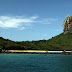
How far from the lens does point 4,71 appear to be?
2566 inches

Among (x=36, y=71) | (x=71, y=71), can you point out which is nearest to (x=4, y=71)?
(x=36, y=71)

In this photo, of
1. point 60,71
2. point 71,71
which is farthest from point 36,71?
point 71,71

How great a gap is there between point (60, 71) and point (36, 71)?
10.4 meters

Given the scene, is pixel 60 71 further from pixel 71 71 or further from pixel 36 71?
pixel 36 71

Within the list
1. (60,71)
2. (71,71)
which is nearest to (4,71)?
(60,71)

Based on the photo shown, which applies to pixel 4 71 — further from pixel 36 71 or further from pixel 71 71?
pixel 71 71

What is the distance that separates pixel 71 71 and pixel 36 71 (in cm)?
1505

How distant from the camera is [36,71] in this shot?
221ft

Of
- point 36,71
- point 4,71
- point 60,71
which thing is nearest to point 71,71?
point 60,71

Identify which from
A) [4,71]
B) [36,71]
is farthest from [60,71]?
[4,71]

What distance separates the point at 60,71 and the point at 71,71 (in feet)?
15.3

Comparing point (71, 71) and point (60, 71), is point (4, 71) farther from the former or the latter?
point (71, 71)

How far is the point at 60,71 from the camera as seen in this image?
6725cm
